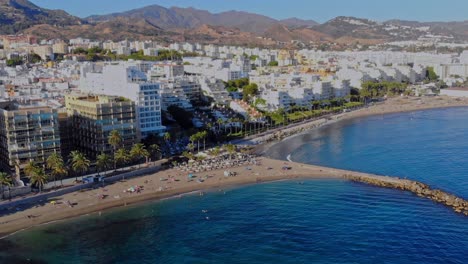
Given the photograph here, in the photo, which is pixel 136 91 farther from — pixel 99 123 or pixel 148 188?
pixel 148 188

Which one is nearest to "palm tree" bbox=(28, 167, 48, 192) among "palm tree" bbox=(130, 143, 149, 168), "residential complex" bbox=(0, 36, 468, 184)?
"residential complex" bbox=(0, 36, 468, 184)

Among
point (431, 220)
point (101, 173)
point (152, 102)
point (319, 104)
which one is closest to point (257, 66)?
point (319, 104)

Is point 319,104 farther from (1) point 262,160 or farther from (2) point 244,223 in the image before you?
(2) point 244,223

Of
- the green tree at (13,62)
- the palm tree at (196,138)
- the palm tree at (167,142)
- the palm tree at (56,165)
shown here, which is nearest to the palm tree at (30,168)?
the palm tree at (56,165)

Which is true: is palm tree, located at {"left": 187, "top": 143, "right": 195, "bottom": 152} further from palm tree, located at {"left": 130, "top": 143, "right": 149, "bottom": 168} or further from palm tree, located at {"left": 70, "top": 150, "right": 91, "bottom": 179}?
palm tree, located at {"left": 70, "top": 150, "right": 91, "bottom": 179}

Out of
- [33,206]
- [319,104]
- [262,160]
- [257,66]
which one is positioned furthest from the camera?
[257,66]

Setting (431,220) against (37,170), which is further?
(37,170)
